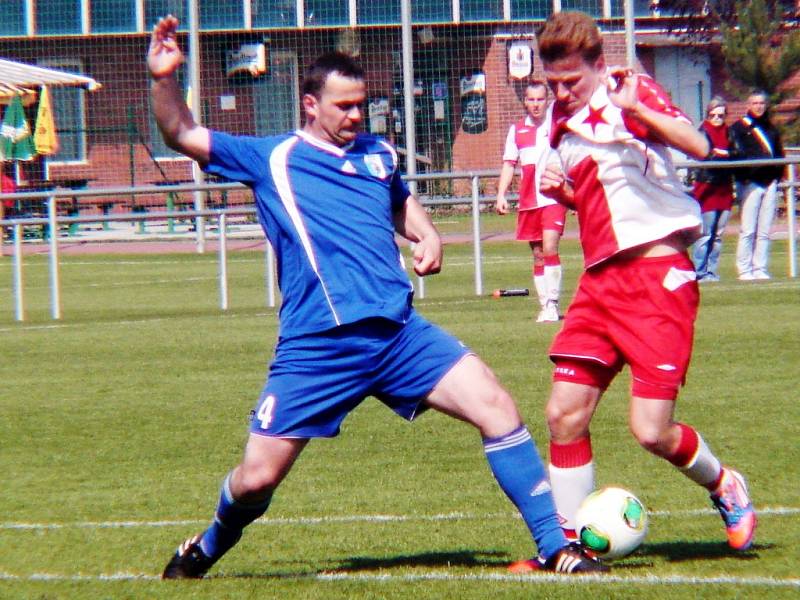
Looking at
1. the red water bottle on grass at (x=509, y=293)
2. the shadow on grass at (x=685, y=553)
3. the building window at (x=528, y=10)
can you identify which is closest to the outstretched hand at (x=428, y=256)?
the shadow on grass at (x=685, y=553)

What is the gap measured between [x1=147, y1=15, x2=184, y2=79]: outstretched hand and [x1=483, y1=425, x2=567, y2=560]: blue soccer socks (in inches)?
65.8

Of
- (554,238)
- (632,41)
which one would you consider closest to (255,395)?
(554,238)

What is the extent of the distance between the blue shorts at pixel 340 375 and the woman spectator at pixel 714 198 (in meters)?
11.7

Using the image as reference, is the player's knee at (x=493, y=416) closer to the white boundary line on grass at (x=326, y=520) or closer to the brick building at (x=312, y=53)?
the white boundary line on grass at (x=326, y=520)

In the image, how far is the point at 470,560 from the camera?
536 cm

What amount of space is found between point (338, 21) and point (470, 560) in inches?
659

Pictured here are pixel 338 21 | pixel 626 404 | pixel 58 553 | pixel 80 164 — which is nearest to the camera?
pixel 58 553

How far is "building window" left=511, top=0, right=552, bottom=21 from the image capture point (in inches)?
773

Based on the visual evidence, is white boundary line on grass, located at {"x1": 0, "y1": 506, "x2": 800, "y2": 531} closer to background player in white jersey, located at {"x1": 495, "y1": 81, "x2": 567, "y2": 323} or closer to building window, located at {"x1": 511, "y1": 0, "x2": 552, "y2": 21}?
background player in white jersey, located at {"x1": 495, "y1": 81, "x2": 567, "y2": 323}

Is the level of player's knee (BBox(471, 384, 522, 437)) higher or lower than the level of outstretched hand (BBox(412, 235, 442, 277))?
lower

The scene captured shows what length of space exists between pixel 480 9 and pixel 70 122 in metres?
10.1

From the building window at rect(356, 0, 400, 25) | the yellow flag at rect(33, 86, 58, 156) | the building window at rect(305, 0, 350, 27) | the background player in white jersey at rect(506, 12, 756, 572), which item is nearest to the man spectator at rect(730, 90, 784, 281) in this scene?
the building window at rect(356, 0, 400, 25)

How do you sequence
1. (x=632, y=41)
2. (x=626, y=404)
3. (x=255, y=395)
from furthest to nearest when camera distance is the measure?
(x=632, y=41) → (x=255, y=395) → (x=626, y=404)

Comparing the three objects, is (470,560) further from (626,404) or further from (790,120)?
(790,120)
